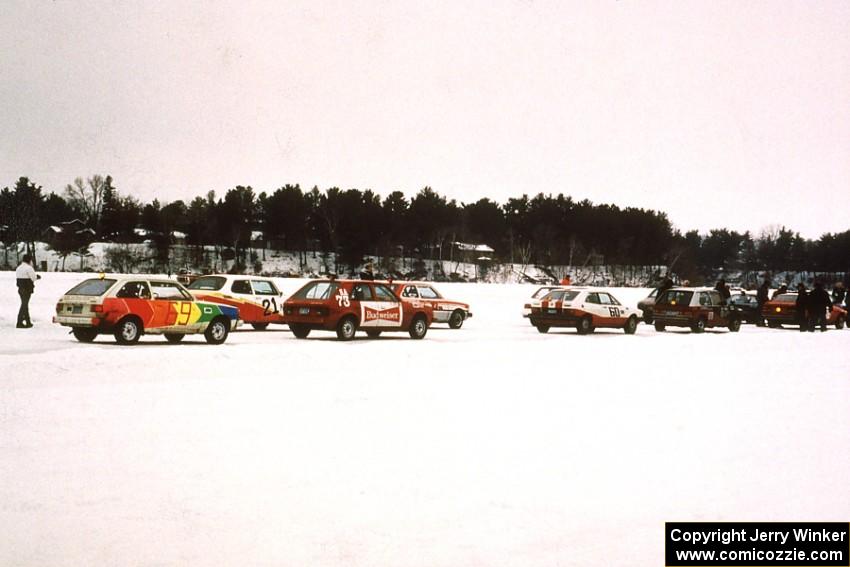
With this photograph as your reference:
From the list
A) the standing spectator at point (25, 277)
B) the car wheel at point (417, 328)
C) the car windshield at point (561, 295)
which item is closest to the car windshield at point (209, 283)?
the standing spectator at point (25, 277)

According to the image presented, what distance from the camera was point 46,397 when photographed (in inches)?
431

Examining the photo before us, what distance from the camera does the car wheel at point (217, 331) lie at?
66.4 feet

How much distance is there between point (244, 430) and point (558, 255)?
4184 inches

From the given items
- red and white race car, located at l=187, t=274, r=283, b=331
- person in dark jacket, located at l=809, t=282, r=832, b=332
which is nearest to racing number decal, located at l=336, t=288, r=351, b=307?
red and white race car, located at l=187, t=274, r=283, b=331

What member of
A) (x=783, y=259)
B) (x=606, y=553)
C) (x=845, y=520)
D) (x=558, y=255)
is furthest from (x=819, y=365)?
(x=783, y=259)

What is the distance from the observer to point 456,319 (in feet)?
93.3

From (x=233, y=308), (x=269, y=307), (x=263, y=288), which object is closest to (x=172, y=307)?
(x=233, y=308)

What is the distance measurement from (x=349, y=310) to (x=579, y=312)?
8.93 m

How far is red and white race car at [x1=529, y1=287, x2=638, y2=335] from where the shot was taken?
27.5 metres

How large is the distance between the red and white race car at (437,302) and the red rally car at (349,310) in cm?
287

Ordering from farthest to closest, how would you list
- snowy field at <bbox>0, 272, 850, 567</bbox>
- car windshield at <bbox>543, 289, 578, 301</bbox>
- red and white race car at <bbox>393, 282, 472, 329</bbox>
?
car windshield at <bbox>543, 289, 578, 301</bbox> < red and white race car at <bbox>393, 282, 472, 329</bbox> < snowy field at <bbox>0, 272, 850, 567</bbox>

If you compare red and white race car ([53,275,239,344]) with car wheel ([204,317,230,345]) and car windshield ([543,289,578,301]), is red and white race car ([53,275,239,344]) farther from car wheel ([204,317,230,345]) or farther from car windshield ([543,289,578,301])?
car windshield ([543,289,578,301])

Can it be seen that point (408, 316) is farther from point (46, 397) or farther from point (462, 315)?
point (46, 397)

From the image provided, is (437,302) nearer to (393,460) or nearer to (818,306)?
(818,306)
